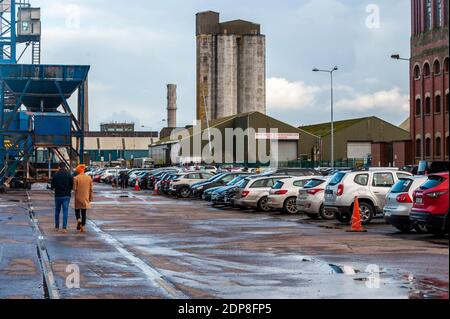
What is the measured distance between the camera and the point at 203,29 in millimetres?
122062

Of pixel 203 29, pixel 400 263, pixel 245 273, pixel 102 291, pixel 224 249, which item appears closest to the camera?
pixel 102 291

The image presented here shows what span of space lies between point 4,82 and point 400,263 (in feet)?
139

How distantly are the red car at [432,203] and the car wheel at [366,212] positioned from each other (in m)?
5.18

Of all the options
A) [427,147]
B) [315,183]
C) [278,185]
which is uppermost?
[427,147]

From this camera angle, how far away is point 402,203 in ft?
66.2

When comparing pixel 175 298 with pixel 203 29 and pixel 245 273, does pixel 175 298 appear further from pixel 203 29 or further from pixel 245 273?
pixel 203 29

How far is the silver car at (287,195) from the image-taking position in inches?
1171

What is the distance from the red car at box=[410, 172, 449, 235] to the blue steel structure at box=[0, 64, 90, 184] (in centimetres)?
3715

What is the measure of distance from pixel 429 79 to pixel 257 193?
35.9 metres

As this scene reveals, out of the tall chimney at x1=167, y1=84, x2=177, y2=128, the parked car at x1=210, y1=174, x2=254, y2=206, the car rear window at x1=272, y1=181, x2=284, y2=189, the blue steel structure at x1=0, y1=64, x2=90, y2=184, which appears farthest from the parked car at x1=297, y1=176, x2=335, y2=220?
the tall chimney at x1=167, y1=84, x2=177, y2=128

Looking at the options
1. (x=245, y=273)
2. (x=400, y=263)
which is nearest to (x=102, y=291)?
(x=245, y=273)

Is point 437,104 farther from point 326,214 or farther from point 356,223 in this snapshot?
point 356,223

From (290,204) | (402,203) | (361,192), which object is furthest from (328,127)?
Result: (402,203)

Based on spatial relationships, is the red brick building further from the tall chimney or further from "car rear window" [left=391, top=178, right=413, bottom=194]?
the tall chimney
